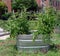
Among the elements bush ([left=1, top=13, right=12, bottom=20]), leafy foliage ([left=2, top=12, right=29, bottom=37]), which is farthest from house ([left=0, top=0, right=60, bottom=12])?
leafy foliage ([left=2, top=12, right=29, bottom=37])

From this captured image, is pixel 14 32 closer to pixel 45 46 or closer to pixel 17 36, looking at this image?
pixel 17 36

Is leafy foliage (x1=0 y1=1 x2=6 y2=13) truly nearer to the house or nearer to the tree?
the house

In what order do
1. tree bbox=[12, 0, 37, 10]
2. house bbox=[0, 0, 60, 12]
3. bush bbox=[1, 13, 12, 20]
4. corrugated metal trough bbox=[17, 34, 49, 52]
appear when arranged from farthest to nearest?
tree bbox=[12, 0, 37, 10] < bush bbox=[1, 13, 12, 20] < house bbox=[0, 0, 60, 12] < corrugated metal trough bbox=[17, 34, 49, 52]

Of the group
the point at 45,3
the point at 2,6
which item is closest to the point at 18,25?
the point at 2,6

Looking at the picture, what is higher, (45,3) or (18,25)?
(18,25)

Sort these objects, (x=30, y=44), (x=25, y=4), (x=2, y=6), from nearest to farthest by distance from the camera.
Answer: (x=30, y=44) < (x=2, y=6) < (x=25, y=4)

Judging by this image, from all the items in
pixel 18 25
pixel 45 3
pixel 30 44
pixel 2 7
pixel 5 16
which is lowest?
pixel 5 16

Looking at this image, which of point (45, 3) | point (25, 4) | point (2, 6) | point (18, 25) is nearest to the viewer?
point (18, 25)

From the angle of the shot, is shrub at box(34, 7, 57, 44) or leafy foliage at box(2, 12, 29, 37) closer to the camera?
shrub at box(34, 7, 57, 44)

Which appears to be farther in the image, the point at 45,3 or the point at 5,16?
the point at 45,3

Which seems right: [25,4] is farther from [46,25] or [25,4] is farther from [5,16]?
[46,25]

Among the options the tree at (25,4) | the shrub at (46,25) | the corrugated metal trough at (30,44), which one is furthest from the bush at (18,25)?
the tree at (25,4)

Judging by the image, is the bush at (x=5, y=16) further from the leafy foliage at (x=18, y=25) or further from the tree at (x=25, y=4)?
the leafy foliage at (x=18, y=25)

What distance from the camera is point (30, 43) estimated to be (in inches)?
333
